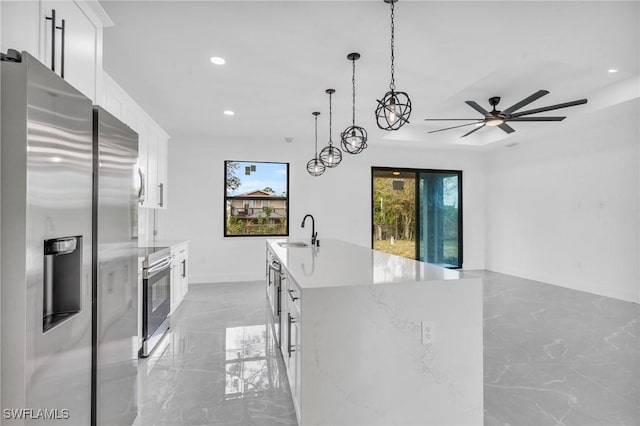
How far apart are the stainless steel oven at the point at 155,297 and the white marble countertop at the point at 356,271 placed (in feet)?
4.19

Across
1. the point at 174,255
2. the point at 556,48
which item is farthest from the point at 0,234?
the point at 556,48

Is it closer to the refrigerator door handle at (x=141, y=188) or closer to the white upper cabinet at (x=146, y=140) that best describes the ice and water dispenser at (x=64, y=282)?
the white upper cabinet at (x=146, y=140)

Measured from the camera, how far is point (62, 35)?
157 centimetres

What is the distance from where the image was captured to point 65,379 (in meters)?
1.12

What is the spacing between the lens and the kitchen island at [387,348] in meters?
1.64

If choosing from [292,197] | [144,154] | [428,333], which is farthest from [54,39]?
[292,197]

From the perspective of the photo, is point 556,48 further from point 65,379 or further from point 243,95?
point 65,379

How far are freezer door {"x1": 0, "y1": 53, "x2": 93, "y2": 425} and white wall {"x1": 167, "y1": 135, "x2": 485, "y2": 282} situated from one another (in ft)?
15.9

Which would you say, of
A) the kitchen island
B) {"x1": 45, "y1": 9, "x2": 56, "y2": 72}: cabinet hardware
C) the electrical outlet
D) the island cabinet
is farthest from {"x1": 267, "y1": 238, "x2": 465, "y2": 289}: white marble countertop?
{"x1": 45, "y1": 9, "x2": 56, "y2": 72}: cabinet hardware

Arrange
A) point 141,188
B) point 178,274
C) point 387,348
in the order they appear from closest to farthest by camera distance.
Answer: point 387,348 < point 141,188 < point 178,274

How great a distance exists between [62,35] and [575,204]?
6785mm

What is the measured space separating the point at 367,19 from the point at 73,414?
2.80 metres

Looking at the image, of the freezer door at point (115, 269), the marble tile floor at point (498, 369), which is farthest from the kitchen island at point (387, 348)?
the freezer door at point (115, 269)

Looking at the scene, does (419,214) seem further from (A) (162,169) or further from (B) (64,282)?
(B) (64,282)
